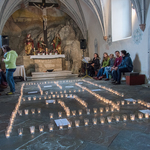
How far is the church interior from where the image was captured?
236cm

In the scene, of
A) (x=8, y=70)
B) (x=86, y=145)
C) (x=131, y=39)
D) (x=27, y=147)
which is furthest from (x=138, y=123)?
(x=131, y=39)

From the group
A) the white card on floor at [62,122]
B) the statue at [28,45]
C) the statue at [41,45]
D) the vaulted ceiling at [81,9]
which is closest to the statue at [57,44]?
the statue at [41,45]

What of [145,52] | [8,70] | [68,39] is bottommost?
[8,70]

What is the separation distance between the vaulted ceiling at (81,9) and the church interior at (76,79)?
38 millimetres

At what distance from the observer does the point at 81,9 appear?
1325 cm

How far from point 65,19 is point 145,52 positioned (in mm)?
10017

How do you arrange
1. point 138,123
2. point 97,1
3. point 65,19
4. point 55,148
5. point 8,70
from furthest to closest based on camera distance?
1. point 65,19
2. point 97,1
3. point 8,70
4. point 138,123
5. point 55,148

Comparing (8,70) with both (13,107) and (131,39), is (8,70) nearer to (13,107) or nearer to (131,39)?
(13,107)

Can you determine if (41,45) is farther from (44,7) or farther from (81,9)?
(81,9)

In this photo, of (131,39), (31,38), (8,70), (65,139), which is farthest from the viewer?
(31,38)

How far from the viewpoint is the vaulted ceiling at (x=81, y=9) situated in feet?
23.9

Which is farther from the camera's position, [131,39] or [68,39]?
[68,39]

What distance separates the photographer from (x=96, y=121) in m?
2.74

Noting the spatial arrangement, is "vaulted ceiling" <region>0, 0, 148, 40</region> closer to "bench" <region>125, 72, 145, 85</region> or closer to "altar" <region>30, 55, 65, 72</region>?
"bench" <region>125, 72, 145, 85</region>
